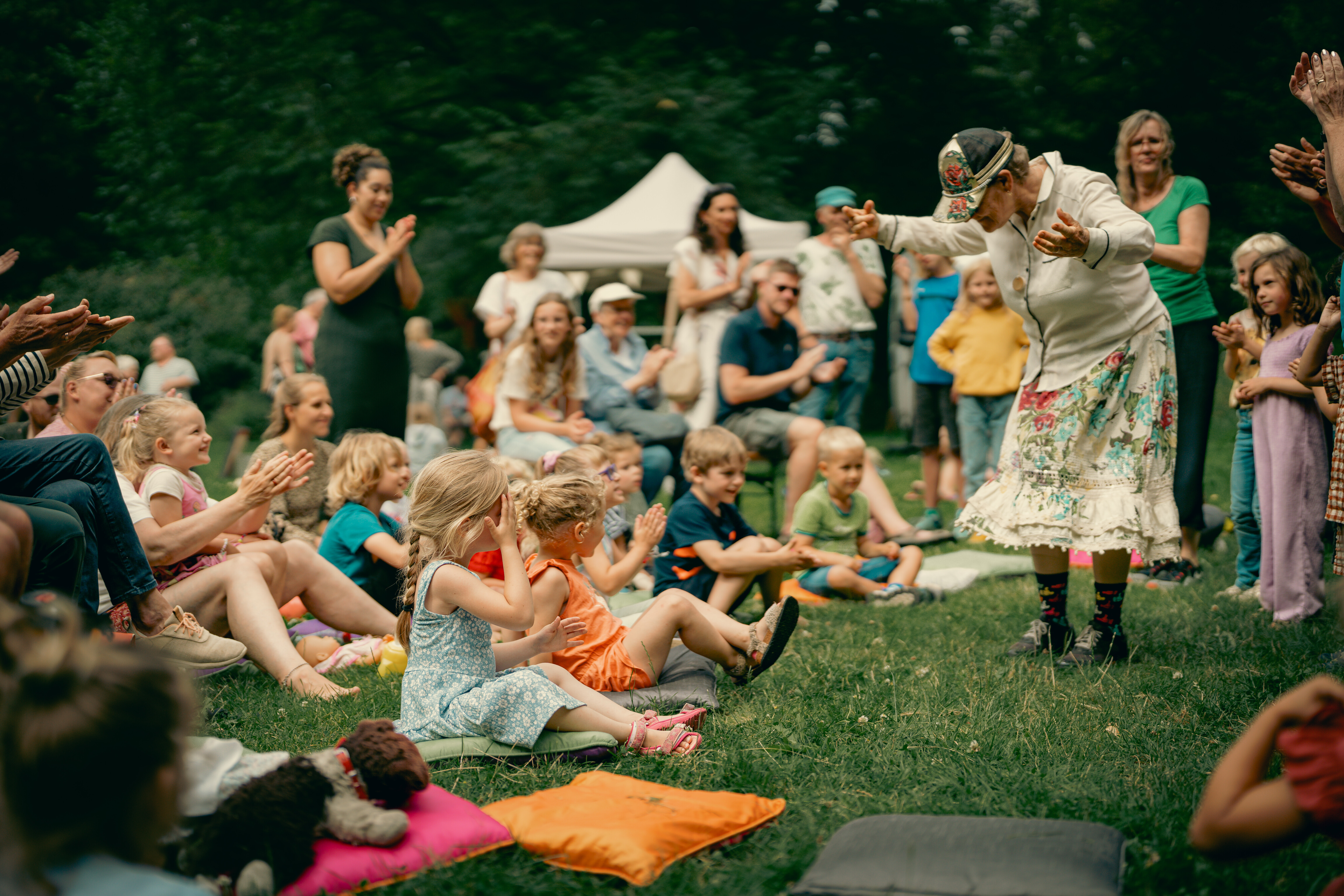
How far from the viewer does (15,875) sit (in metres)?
1.44

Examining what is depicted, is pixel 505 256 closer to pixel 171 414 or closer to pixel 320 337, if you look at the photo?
pixel 320 337

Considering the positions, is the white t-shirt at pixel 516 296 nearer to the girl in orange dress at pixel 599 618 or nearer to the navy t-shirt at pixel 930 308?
the navy t-shirt at pixel 930 308

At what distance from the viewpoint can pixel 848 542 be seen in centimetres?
600

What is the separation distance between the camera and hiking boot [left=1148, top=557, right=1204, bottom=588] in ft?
17.7

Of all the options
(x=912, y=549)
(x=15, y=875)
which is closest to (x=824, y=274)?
(x=912, y=549)

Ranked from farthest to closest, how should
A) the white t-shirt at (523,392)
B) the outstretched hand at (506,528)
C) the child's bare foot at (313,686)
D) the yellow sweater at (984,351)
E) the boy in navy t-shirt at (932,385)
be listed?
1. the boy in navy t-shirt at (932,385)
2. the yellow sweater at (984,351)
3. the white t-shirt at (523,392)
4. the child's bare foot at (313,686)
5. the outstretched hand at (506,528)

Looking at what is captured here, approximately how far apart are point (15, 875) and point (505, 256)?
662 centimetres

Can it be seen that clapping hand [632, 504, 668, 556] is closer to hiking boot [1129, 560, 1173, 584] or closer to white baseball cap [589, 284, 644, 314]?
hiking boot [1129, 560, 1173, 584]

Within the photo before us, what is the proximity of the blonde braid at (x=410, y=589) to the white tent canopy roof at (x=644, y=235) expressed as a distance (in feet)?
30.8

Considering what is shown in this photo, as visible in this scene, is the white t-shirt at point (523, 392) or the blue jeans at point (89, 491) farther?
the white t-shirt at point (523, 392)

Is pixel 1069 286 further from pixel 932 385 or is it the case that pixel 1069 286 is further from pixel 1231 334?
pixel 932 385

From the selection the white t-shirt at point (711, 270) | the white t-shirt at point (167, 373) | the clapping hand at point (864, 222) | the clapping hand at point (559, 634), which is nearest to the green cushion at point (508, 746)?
the clapping hand at point (559, 634)

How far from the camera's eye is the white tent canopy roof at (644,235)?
12.5m

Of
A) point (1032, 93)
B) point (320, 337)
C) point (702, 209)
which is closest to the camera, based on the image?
point (320, 337)
